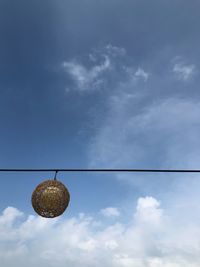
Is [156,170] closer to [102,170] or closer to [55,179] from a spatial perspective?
[102,170]

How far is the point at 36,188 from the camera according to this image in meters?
9.29

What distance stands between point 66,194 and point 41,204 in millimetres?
746

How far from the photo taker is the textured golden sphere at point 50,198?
9.07m

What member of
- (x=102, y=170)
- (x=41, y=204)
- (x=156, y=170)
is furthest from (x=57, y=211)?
(x=156, y=170)

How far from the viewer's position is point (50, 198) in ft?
29.9

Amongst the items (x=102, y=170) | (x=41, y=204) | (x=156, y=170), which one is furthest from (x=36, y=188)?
(x=156, y=170)

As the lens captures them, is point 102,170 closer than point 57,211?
Yes

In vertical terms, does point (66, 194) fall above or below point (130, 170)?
above

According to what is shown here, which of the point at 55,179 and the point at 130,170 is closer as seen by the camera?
the point at 130,170

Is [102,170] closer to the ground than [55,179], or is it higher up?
closer to the ground

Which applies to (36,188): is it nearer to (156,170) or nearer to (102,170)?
(102,170)

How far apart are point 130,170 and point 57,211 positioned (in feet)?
11.1

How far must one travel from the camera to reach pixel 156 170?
688 centimetres

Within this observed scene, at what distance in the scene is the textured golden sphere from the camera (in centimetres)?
907
